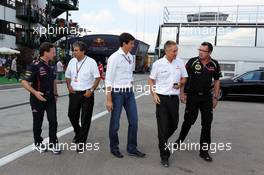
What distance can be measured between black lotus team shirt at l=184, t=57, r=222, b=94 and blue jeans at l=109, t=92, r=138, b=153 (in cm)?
95

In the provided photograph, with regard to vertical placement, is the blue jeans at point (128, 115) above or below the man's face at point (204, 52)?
below

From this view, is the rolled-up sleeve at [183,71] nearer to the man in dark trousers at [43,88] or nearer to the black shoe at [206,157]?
the black shoe at [206,157]

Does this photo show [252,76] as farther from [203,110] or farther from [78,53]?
[78,53]

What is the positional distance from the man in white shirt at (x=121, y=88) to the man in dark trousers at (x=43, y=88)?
92 cm

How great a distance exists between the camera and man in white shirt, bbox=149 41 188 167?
529cm

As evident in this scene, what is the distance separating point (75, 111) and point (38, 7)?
4062 cm

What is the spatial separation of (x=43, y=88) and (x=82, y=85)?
0.68m

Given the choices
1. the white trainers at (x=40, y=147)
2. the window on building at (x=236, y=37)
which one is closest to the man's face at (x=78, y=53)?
the white trainers at (x=40, y=147)

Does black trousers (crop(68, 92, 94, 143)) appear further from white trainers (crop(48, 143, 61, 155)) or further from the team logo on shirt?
the team logo on shirt

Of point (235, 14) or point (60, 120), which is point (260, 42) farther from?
point (60, 120)

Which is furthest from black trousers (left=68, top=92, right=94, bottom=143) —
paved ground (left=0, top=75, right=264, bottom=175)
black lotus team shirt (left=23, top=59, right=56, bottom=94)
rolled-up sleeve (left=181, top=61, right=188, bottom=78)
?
rolled-up sleeve (left=181, top=61, right=188, bottom=78)

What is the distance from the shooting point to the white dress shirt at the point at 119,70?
539 cm

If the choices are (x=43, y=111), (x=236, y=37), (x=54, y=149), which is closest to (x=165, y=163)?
(x=54, y=149)

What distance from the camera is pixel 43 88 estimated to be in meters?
5.56
